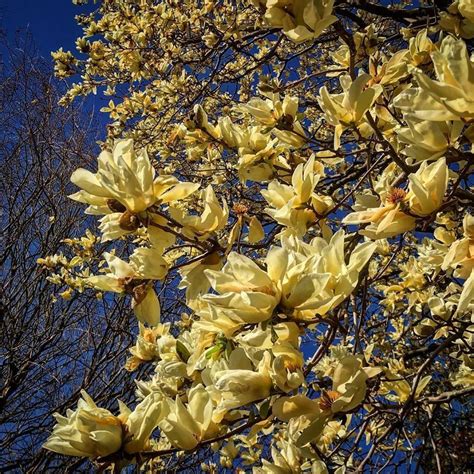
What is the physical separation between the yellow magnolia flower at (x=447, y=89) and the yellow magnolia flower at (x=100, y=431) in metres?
0.63

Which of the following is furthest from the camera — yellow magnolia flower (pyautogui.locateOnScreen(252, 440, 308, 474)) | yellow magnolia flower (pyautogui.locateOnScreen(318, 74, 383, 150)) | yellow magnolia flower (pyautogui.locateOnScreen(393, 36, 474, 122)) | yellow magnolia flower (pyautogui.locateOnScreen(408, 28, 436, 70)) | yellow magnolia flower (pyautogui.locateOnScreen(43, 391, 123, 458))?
yellow magnolia flower (pyautogui.locateOnScreen(408, 28, 436, 70))

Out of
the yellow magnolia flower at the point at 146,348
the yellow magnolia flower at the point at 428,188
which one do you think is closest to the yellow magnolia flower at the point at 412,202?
the yellow magnolia flower at the point at 428,188

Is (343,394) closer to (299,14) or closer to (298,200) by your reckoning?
(298,200)

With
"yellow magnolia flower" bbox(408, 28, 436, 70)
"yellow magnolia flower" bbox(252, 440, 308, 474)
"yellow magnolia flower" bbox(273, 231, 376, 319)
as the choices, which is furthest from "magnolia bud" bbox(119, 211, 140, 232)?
"yellow magnolia flower" bbox(408, 28, 436, 70)

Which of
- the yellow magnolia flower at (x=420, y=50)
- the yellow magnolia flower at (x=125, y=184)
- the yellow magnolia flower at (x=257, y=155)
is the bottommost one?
the yellow magnolia flower at (x=125, y=184)

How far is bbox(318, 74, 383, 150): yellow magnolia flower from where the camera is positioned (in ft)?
3.21

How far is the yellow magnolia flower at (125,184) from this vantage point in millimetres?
805

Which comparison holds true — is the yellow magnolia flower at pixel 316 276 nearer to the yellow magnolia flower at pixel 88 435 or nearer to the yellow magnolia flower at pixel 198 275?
the yellow magnolia flower at pixel 198 275

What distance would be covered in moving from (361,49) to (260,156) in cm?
41

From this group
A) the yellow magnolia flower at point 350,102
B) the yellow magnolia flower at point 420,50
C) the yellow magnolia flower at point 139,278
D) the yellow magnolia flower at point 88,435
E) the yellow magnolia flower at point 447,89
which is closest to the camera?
the yellow magnolia flower at point 447,89

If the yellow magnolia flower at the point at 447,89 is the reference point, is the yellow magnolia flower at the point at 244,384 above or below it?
below

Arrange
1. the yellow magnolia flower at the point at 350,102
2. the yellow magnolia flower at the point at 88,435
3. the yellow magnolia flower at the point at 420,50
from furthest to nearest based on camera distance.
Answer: the yellow magnolia flower at the point at 420,50 < the yellow magnolia flower at the point at 350,102 < the yellow magnolia flower at the point at 88,435

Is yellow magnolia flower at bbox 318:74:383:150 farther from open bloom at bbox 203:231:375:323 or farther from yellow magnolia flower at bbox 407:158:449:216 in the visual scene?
open bloom at bbox 203:231:375:323

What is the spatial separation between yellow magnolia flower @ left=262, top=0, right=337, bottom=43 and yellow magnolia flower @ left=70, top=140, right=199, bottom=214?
31 cm
